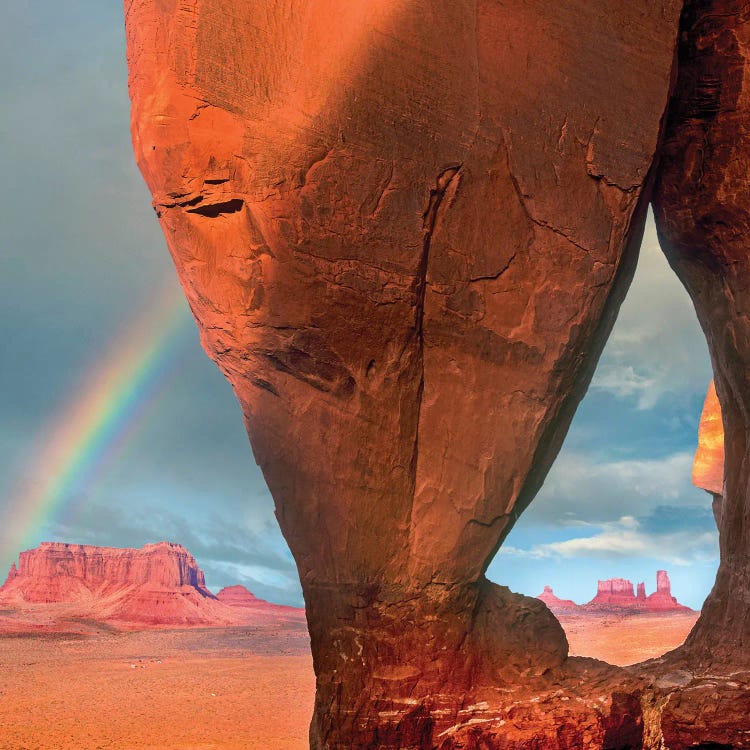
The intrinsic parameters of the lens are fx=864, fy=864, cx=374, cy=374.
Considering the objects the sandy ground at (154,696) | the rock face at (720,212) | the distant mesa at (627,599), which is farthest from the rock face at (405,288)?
the distant mesa at (627,599)

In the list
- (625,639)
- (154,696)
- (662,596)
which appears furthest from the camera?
(662,596)

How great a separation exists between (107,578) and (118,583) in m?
1.60

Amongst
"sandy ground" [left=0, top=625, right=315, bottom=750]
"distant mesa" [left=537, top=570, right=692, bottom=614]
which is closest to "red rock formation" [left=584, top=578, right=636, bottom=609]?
"distant mesa" [left=537, top=570, right=692, bottom=614]

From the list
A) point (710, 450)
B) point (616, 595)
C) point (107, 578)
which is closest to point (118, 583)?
point (107, 578)

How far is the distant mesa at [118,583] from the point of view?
6456cm

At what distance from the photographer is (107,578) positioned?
68.3 m

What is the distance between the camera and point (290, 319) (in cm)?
502

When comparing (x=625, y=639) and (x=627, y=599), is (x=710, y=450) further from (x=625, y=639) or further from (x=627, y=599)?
(x=627, y=599)

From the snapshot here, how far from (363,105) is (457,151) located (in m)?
0.64

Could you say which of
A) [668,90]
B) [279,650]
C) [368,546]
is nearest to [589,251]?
[668,90]

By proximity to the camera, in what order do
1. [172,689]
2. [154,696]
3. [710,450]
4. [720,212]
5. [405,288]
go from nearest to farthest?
[405,288], [720,212], [710,450], [154,696], [172,689]

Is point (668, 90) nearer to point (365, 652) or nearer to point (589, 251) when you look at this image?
point (589, 251)

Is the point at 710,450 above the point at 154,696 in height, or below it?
above

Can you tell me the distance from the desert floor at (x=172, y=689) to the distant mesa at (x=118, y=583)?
74.2 feet
